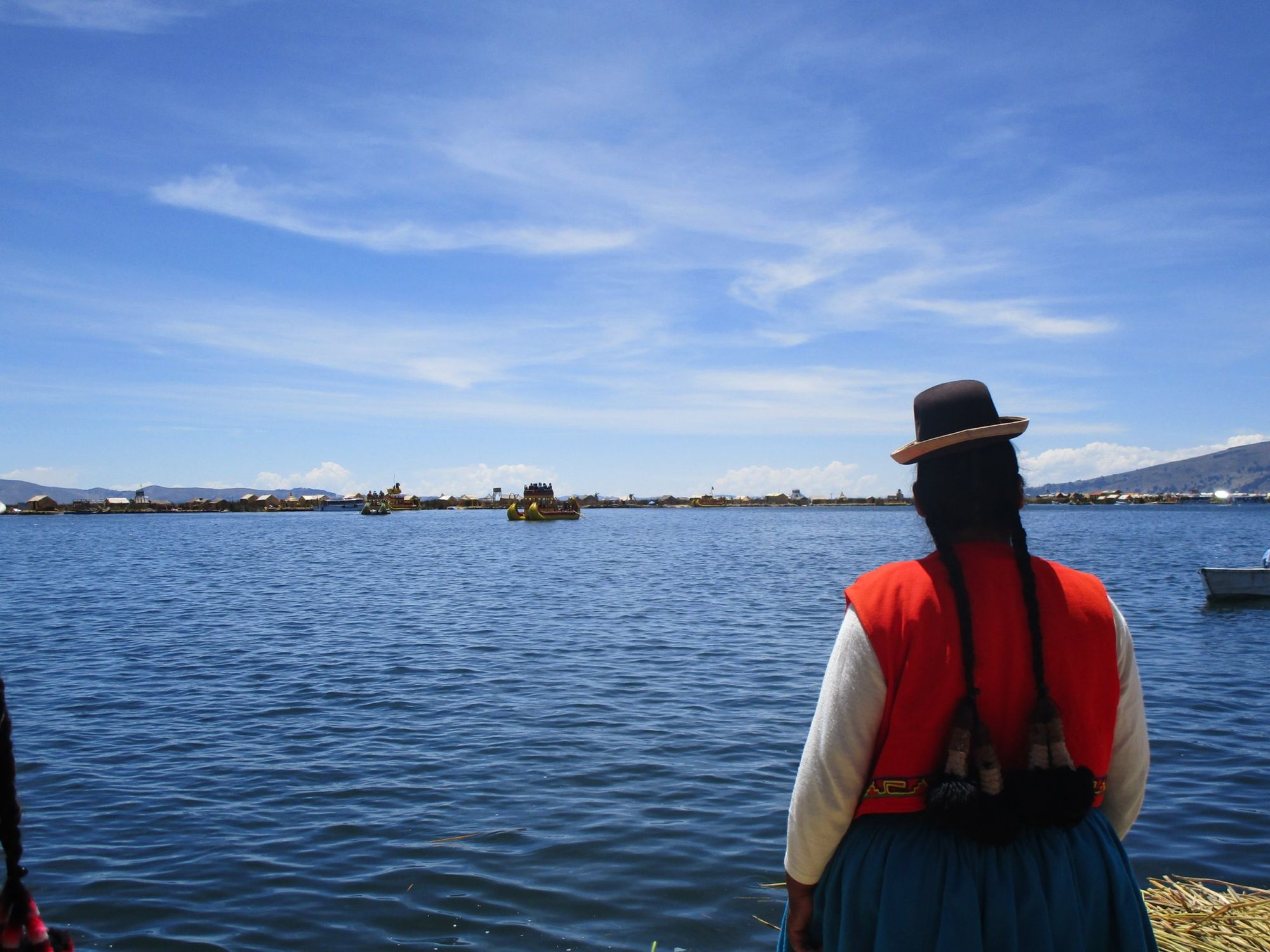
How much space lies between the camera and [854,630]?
2736 millimetres

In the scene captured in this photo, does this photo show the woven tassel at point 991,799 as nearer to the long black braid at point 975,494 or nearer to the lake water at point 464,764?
the long black braid at point 975,494

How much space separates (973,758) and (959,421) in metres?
1.08

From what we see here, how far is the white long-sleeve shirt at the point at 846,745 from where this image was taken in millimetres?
2738

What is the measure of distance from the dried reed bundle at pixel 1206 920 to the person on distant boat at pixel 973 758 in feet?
11.8

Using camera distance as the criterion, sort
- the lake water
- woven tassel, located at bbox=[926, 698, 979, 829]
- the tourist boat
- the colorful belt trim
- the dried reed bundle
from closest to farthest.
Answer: woven tassel, located at bbox=[926, 698, 979, 829] → the colorful belt trim → the dried reed bundle → the lake water → the tourist boat

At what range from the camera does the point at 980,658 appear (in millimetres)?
2723

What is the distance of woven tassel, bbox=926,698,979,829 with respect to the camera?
2672 millimetres

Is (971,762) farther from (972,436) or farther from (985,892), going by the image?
(972,436)

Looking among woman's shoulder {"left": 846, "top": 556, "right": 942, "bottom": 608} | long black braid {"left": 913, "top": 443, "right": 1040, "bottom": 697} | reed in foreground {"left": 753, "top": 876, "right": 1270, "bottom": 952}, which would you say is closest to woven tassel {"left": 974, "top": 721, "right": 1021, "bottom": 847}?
woman's shoulder {"left": 846, "top": 556, "right": 942, "bottom": 608}

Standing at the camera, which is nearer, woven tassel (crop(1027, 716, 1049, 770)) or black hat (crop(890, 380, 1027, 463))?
woven tassel (crop(1027, 716, 1049, 770))

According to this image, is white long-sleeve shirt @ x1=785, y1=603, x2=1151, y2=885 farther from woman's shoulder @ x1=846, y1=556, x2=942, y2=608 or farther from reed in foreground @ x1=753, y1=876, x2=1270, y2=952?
reed in foreground @ x1=753, y1=876, x2=1270, y2=952

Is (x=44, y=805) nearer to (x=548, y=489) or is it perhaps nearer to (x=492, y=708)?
(x=492, y=708)

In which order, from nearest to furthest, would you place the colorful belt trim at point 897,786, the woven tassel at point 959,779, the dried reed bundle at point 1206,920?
the woven tassel at point 959,779 < the colorful belt trim at point 897,786 < the dried reed bundle at point 1206,920

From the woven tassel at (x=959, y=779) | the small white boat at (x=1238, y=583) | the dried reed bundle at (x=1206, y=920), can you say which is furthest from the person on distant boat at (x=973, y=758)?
the small white boat at (x=1238, y=583)
